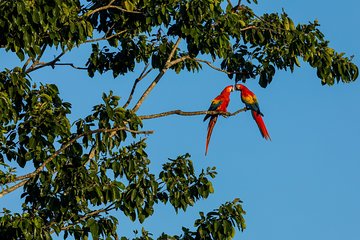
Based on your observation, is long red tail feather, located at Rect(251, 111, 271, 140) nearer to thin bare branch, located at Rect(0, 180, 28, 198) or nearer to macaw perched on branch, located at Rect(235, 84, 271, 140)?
macaw perched on branch, located at Rect(235, 84, 271, 140)

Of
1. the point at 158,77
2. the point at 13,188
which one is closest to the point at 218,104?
the point at 158,77

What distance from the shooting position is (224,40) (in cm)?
1539

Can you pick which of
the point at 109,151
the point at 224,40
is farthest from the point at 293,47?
the point at 109,151

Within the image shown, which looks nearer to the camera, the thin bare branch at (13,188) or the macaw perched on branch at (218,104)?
the thin bare branch at (13,188)

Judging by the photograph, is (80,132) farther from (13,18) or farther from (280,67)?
(280,67)

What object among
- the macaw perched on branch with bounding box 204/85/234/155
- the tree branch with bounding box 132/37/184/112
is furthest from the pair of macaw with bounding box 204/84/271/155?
the tree branch with bounding box 132/37/184/112

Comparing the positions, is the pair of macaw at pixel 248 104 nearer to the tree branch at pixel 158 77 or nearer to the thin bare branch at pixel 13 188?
the tree branch at pixel 158 77

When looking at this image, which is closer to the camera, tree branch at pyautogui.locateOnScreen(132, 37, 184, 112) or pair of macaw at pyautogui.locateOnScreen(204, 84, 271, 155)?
tree branch at pyautogui.locateOnScreen(132, 37, 184, 112)

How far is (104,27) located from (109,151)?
3.11m

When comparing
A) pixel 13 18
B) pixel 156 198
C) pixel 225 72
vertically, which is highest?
pixel 225 72

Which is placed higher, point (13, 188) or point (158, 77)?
point (158, 77)

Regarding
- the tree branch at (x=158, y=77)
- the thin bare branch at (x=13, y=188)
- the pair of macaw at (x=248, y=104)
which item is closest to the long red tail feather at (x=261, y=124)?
the pair of macaw at (x=248, y=104)

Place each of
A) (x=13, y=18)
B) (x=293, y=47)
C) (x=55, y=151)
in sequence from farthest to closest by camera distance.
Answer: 1. (x=293, y=47)
2. (x=55, y=151)
3. (x=13, y=18)

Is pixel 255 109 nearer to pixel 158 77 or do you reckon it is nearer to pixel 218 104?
pixel 218 104
